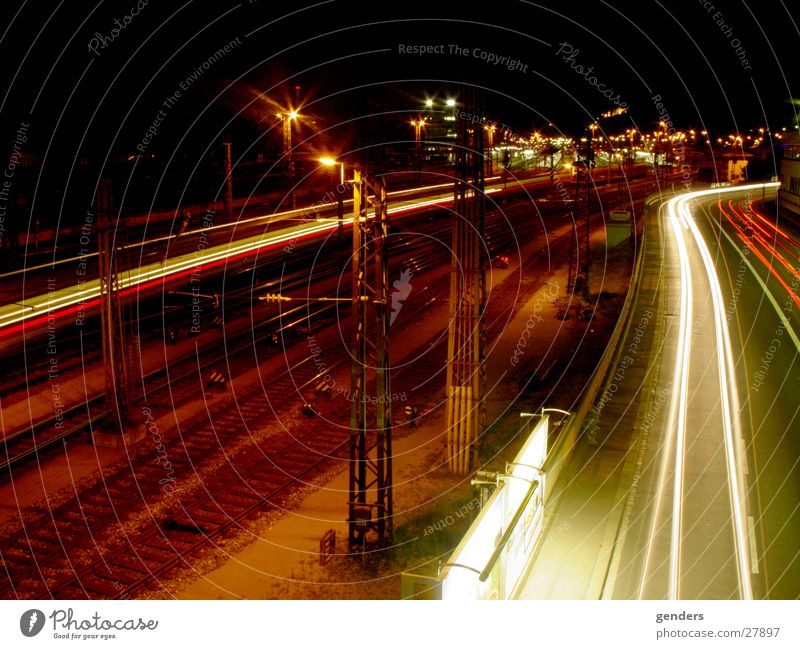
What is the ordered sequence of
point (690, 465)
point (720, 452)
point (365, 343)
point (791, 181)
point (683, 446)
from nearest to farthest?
Result: point (365, 343)
point (690, 465)
point (720, 452)
point (683, 446)
point (791, 181)

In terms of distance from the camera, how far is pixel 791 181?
49.4 meters

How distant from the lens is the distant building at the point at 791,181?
47188 mm

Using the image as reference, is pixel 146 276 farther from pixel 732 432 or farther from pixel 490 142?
pixel 490 142

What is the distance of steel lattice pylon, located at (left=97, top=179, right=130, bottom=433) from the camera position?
15.8m

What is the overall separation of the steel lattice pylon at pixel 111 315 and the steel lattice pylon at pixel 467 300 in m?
6.83

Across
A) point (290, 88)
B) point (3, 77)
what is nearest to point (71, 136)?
point (3, 77)

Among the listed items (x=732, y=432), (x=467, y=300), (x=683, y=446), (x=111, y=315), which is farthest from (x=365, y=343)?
(x=732, y=432)

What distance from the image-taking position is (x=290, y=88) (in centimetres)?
4559

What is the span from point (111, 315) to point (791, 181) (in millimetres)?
45419

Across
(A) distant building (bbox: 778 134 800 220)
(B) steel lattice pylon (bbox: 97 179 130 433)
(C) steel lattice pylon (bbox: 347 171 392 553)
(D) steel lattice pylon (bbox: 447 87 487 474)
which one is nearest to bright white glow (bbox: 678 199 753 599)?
(D) steel lattice pylon (bbox: 447 87 487 474)

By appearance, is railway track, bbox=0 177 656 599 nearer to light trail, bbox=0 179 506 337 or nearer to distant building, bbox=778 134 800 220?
light trail, bbox=0 179 506 337

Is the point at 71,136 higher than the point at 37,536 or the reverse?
higher
